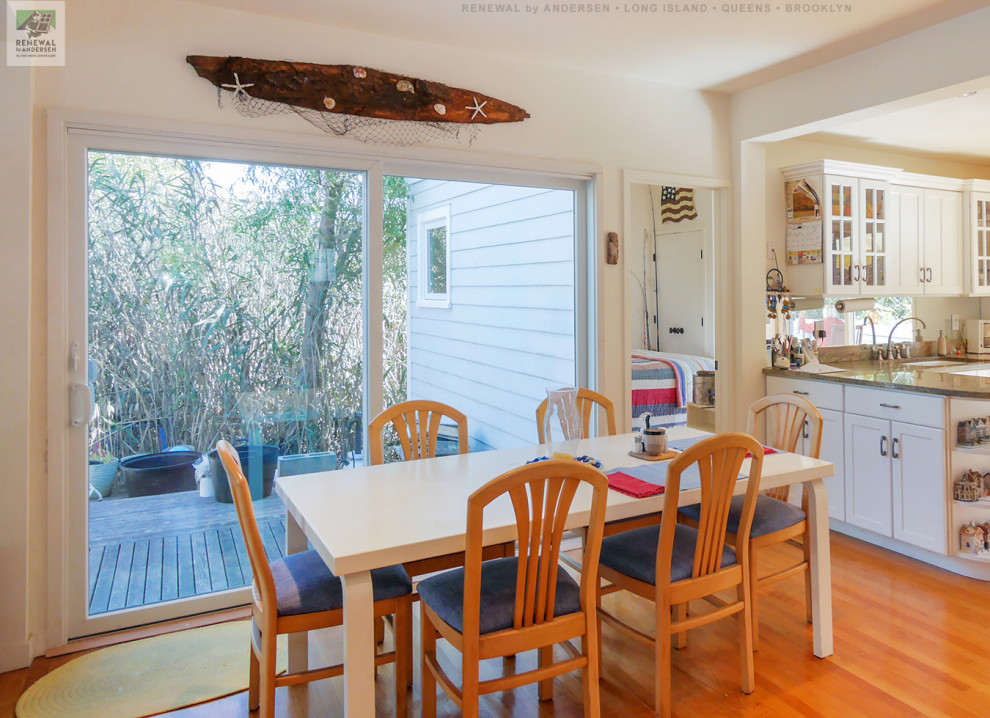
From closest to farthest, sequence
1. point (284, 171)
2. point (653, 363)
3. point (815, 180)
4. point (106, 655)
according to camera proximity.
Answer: point (106, 655) → point (284, 171) → point (815, 180) → point (653, 363)

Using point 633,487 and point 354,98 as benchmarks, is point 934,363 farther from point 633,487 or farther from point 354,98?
point 354,98

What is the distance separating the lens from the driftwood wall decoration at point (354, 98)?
291 centimetres

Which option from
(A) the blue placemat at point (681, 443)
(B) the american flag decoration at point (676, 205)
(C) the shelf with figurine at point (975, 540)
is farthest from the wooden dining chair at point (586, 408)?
(B) the american flag decoration at point (676, 205)

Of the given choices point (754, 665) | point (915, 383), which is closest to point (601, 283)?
point (915, 383)

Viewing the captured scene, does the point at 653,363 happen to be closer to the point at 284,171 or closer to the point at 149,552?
the point at 284,171

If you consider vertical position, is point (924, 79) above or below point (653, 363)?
above

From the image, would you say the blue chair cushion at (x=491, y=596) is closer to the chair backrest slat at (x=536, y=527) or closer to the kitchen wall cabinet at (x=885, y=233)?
the chair backrest slat at (x=536, y=527)

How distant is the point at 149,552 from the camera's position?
292cm

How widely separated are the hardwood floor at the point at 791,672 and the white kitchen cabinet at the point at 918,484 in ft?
1.21

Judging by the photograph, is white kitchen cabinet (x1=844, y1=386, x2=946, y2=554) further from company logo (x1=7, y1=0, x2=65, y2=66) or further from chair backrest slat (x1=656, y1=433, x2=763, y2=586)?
company logo (x1=7, y1=0, x2=65, y2=66)

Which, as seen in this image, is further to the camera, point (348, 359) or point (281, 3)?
point (348, 359)

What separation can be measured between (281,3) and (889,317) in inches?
193

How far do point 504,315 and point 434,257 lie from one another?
21.3 inches

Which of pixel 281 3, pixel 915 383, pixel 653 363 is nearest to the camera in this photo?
pixel 281 3
